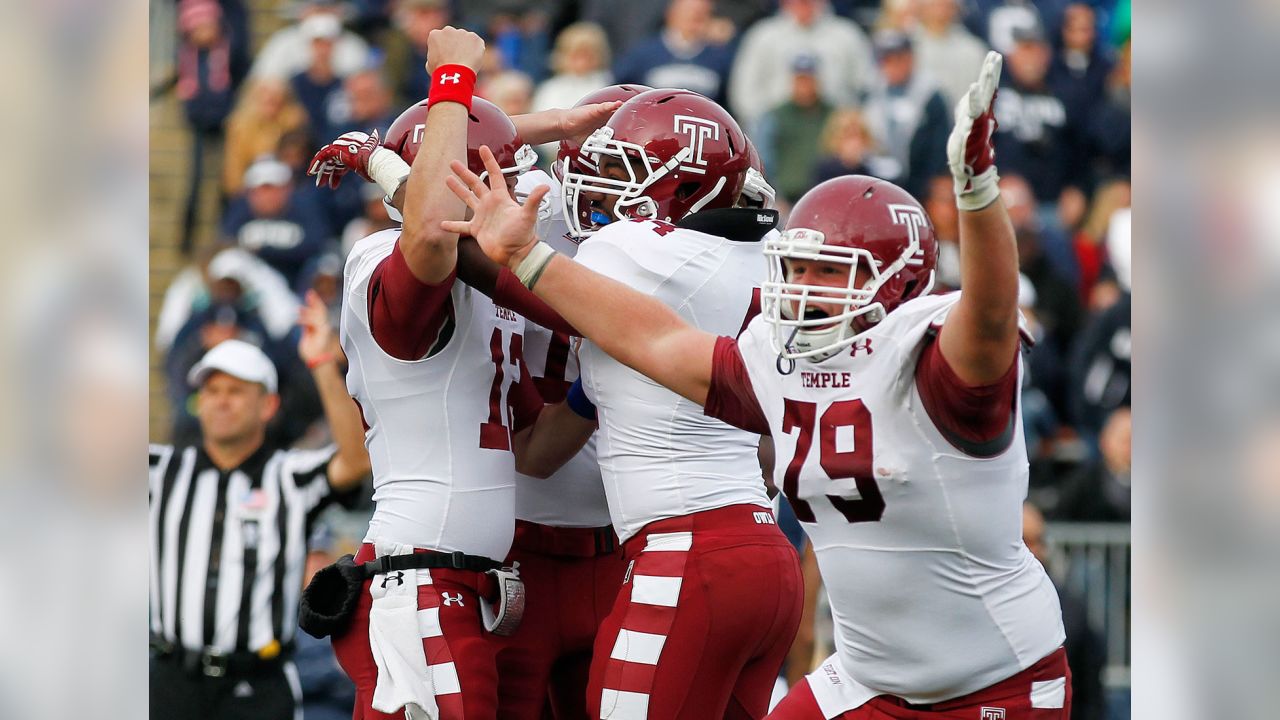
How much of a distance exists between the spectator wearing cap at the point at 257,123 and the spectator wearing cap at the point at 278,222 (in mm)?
175

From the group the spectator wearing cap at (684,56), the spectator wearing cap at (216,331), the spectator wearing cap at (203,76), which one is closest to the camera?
the spectator wearing cap at (216,331)

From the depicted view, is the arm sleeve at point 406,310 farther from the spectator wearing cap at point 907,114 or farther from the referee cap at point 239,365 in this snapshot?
the spectator wearing cap at point 907,114

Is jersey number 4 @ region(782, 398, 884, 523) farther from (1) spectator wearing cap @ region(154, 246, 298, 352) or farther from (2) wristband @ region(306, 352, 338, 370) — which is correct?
(1) spectator wearing cap @ region(154, 246, 298, 352)

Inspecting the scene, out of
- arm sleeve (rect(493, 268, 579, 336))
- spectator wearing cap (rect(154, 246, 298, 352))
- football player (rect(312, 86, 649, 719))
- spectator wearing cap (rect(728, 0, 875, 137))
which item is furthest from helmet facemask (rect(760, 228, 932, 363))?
spectator wearing cap (rect(728, 0, 875, 137))

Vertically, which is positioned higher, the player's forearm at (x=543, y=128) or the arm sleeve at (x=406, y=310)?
the player's forearm at (x=543, y=128)

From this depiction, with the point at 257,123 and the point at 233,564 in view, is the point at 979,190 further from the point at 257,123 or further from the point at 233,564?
the point at 257,123

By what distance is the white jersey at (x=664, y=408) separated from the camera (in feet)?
12.3

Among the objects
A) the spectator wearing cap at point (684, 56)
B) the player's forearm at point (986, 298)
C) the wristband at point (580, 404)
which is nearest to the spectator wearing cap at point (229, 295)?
the spectator wearing cap at point (684, 56)

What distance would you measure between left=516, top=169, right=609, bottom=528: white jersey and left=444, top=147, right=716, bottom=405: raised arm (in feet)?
2.10

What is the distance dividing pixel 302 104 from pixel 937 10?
3.64m

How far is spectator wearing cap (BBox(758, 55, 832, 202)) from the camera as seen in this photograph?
28.3 feet

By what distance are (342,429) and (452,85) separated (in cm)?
238
